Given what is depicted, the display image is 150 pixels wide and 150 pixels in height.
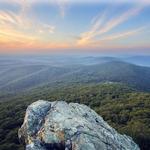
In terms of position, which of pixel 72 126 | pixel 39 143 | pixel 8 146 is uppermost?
pixel 72 126

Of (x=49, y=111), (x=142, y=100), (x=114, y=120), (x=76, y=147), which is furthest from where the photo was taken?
(x=142, y=100)

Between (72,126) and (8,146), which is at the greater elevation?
(72,126)

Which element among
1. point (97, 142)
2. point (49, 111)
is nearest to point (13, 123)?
point (49, 111)

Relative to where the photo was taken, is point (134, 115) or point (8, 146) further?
point (134, 115)

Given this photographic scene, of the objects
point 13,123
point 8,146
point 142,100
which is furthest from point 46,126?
point 142,100

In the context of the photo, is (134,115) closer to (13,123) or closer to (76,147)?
(13,123)

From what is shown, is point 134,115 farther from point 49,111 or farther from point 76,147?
point 76,147

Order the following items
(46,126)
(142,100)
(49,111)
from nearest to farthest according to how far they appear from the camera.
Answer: (46,126), (49,111), (142,100)
